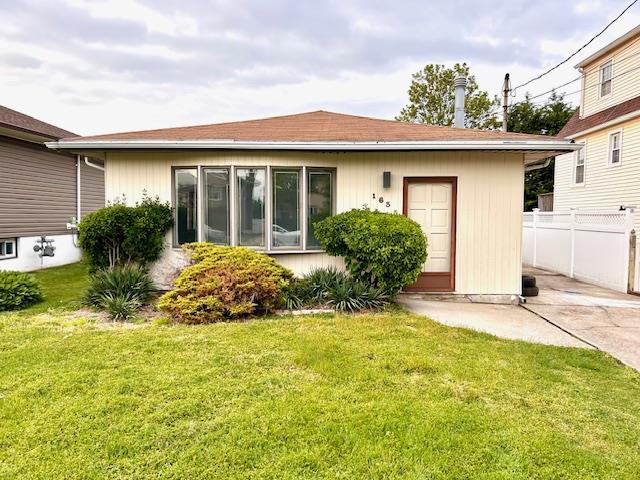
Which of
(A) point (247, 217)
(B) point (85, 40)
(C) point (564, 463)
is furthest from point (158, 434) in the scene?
(B) point (85, 40)

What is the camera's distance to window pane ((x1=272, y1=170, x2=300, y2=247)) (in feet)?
22.4

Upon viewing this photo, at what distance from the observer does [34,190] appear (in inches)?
398

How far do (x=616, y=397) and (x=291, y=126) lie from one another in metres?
6.75

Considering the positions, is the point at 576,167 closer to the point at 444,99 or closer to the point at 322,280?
the point at 322,280

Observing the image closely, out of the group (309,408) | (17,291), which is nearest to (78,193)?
(17,291)

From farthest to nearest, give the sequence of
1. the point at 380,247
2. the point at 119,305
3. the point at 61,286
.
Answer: the point at 61,286, the point at 380,247, the point at 119,305

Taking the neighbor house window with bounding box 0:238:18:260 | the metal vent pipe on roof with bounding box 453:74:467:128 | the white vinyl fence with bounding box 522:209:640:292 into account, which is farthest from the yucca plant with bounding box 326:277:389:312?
the neighbor house window with bounding box 0:238:18:260

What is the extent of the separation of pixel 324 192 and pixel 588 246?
6841mm

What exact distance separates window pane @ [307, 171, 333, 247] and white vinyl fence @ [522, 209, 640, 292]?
6237 mm

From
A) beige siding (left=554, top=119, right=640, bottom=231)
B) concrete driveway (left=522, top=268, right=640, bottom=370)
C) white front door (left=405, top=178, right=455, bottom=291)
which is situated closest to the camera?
concrete driveway (left=522, top=268, right=640, bottom=370)

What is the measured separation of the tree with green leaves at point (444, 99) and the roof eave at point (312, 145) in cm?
2006

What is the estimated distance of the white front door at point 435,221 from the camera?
22.9 ft

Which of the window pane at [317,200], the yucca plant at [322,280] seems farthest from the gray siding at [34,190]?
the yucca plant at [322,280]

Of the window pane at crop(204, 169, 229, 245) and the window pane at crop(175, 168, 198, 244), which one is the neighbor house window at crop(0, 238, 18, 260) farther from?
the window pane at crop(204, 169, 229, 245)
